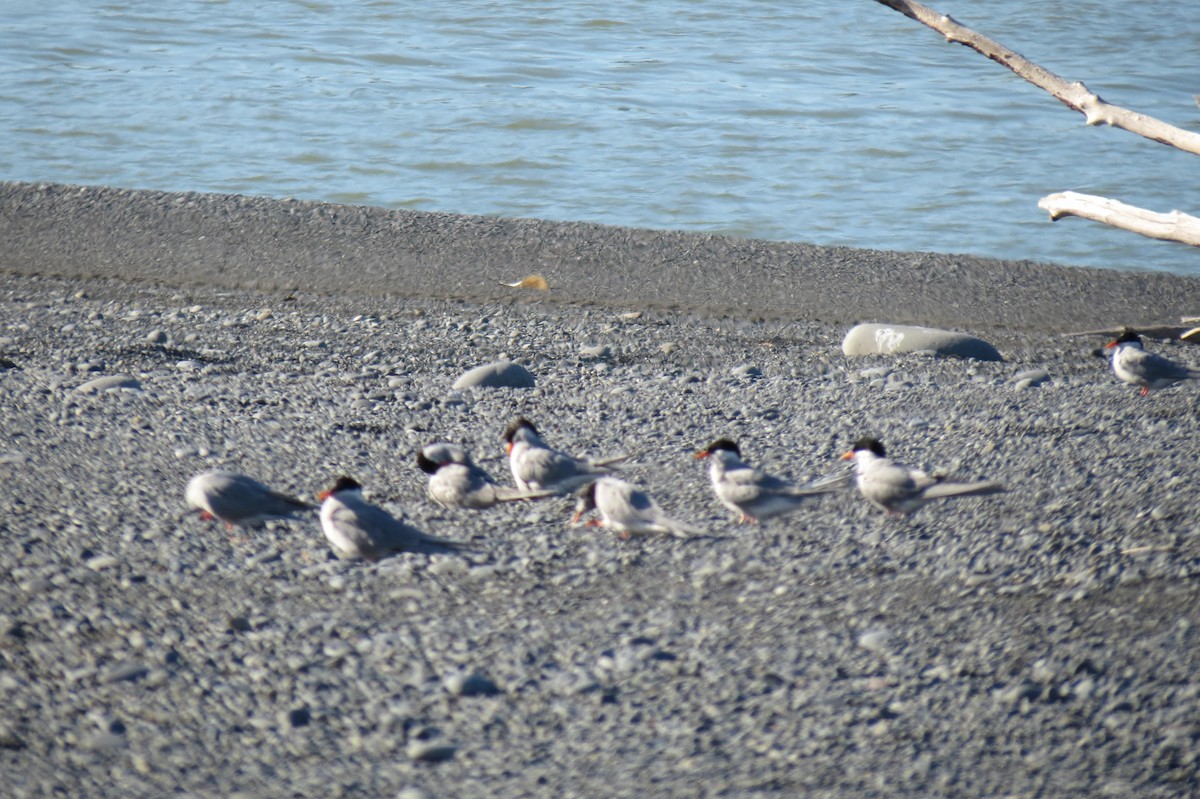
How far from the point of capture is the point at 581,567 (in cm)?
372

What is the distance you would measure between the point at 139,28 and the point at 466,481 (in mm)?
14405

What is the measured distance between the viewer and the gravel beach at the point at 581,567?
2.74m

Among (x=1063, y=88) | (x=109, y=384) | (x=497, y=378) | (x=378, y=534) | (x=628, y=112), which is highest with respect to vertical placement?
(x=1063, y=88)

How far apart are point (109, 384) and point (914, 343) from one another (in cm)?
369

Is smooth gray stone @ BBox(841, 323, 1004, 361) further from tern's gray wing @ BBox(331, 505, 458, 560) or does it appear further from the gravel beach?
tern's gray wing @ BBox(331, 505, 458, 560)

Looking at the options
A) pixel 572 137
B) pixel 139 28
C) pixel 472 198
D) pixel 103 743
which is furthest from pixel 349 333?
pixel 139 28

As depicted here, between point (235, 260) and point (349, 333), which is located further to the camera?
point (235, 260)

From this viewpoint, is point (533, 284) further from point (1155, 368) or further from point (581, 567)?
point (581, 567)

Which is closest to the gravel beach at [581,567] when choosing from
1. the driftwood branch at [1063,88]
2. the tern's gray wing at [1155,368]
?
the tern's gray wing at [1155,368]

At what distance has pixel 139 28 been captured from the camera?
16.2m

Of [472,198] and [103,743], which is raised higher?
[103,743]

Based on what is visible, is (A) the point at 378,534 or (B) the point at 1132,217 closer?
(A) the point at 378,534

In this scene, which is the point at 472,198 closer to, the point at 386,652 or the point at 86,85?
the point at 86,85

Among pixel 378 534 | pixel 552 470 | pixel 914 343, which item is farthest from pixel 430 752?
pixel 914 343
